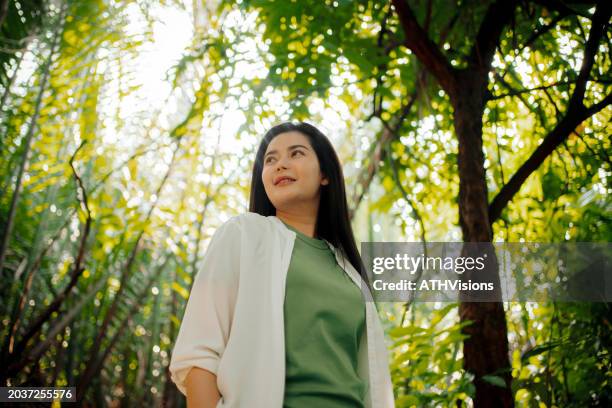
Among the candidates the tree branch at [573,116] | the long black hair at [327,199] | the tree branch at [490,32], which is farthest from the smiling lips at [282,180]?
the tree branch at [490,32]

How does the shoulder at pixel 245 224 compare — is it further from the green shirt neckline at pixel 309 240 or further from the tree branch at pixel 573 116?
the tree branch at pixel 573 116

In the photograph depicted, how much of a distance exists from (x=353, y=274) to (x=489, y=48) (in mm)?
1110

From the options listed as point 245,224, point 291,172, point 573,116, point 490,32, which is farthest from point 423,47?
point 245,224

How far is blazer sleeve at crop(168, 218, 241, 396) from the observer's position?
0.89m

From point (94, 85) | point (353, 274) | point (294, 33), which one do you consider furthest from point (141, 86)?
point (353, 274)

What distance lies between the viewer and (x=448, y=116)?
2381 millimetres

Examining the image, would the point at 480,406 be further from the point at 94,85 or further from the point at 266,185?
the point at 94,85

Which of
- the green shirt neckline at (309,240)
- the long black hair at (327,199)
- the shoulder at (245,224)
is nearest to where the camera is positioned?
the shoulder at (245,224)

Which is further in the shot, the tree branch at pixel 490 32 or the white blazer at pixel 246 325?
the tree branch at pixel 490 32

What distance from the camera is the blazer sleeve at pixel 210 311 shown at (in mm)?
888

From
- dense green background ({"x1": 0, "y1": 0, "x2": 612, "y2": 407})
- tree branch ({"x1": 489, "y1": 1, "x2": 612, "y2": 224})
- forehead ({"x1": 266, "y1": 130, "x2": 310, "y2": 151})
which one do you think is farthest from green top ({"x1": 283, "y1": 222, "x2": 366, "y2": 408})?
tree branch ({"x1": 489, "y1": 1, "x2": 612, "y2": 224})

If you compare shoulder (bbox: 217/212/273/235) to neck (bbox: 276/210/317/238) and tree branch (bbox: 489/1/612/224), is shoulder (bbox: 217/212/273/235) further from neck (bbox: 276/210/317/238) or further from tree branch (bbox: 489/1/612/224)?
tree branch (bbox: 489/1/612/224)

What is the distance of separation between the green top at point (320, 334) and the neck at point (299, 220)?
75 mm

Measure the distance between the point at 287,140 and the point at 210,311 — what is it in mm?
480
